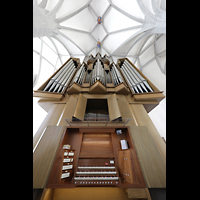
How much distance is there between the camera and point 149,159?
→ 6.42 ft

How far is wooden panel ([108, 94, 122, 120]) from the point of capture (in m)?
2.97

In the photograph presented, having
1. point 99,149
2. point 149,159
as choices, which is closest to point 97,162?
point 99,149

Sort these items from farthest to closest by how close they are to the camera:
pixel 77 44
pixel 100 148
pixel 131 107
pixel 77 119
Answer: pixel 77 44 < pixel 131 107 < pixel 77 119 < pixel 100 148

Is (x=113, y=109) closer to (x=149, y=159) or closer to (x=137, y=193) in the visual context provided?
(x=149, y=159)

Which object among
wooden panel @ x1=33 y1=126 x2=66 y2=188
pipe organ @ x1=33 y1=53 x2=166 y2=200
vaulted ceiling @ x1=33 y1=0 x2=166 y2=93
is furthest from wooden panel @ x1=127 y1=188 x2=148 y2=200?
vaulted ceiling @ x1=33 y1=0 x2=166 y2=93

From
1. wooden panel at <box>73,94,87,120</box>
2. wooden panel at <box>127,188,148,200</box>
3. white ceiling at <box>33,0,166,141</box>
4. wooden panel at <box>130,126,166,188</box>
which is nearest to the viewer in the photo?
wooden panel at <box>127,188,148,200</box>

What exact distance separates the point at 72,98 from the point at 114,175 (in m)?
2.73

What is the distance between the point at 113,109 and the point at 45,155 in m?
2.12

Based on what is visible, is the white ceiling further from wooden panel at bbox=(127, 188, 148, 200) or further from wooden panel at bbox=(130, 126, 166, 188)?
wooden panel at bbox=(127, 188, 148, 200)

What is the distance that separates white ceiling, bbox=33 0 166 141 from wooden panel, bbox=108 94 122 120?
17.3 ft

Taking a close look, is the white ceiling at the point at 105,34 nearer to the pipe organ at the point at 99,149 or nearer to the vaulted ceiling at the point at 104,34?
the vaulted ceiling at the point at 104,34
